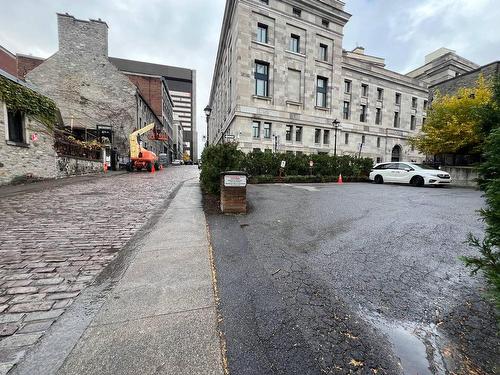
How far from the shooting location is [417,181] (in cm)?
1477

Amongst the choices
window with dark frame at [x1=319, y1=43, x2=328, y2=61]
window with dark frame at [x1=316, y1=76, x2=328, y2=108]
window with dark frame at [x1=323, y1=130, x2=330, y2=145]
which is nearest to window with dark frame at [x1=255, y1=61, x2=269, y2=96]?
window with dark frame at [x1=316, y1=76, x2=328, y2=108]

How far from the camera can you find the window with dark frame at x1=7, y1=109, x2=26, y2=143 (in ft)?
36.7

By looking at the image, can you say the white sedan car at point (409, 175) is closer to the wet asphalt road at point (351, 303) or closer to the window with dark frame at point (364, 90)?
the wet asphalt road at point (351, 303)

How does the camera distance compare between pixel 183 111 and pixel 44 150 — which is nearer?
pixel 44 150

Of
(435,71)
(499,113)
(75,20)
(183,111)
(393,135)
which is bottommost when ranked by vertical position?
(499,113)

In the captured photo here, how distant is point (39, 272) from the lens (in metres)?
2.95

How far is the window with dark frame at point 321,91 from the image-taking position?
96.0ft

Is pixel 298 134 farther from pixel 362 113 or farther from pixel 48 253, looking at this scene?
pixel 48 253

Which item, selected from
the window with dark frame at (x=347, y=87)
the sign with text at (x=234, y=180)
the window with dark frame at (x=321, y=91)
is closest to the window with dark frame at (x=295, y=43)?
the window with dark frame at (x=321, y=91)

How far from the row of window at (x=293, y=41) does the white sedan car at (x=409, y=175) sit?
61.9 feet

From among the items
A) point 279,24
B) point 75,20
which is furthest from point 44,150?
point 279,24

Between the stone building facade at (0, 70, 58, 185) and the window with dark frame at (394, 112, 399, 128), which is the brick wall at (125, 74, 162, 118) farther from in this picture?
the window with dark frame at (394, 112, 399, 128)

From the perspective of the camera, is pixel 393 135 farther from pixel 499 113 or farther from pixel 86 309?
pixel 86 309

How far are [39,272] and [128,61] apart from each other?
103905mm
